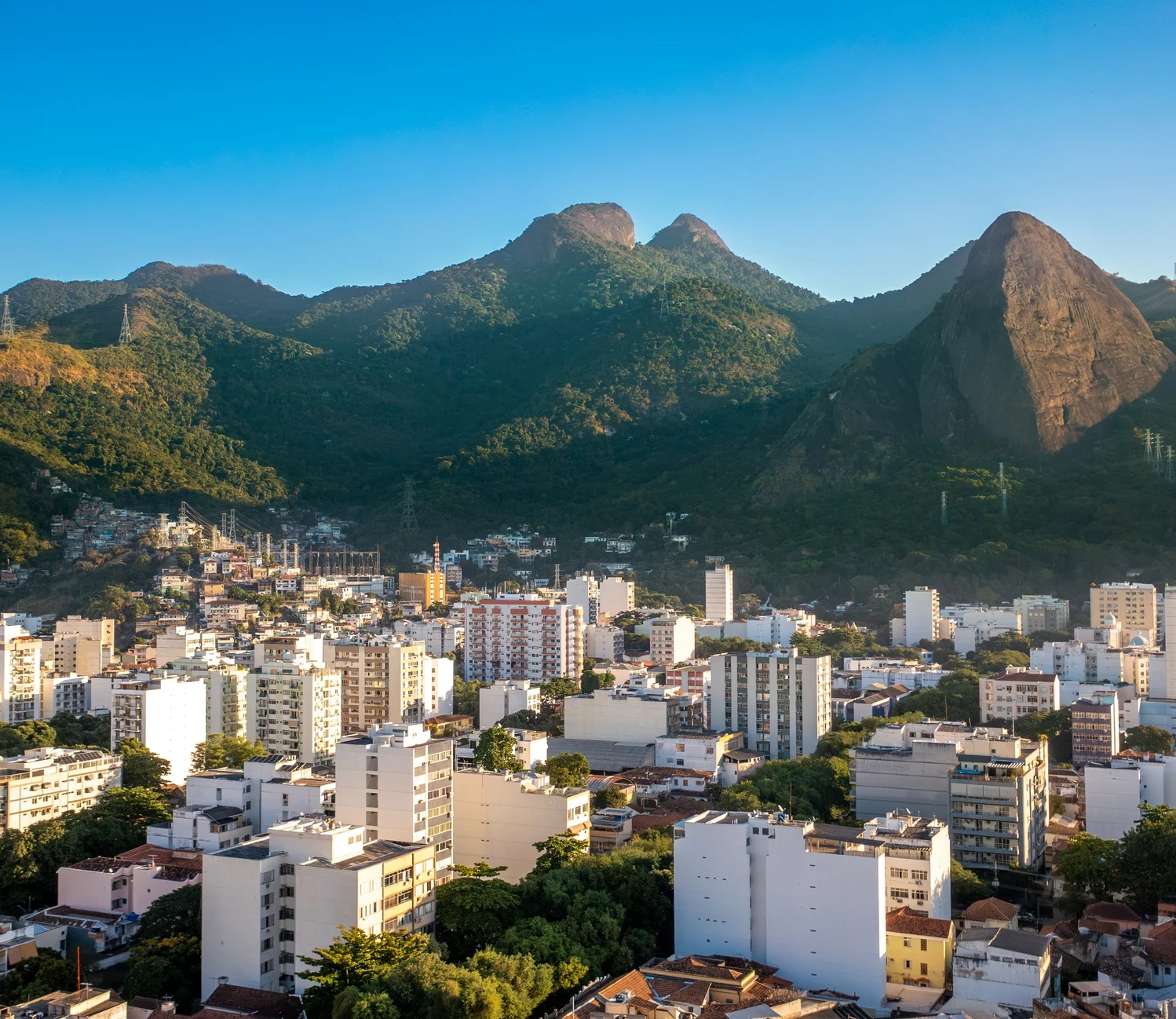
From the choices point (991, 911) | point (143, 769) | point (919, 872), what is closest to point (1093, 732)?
point (991, 911)

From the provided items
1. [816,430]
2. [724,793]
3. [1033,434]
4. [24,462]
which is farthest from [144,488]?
[724,793]

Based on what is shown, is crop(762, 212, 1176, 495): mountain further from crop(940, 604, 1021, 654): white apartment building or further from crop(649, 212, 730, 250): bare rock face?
crop(649, 212, 730, 250): bare rock face

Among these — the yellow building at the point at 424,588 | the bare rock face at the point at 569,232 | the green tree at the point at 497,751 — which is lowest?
the green tree at the point at 497,751

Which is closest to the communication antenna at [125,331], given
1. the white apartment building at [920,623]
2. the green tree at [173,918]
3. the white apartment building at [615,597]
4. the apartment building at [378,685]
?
the white apartment building at [615,597]

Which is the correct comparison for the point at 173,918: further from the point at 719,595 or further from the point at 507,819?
the point at 719,595

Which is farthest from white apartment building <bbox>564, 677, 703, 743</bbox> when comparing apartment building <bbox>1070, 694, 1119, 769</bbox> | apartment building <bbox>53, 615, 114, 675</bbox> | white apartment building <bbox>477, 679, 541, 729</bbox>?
apartment building <bbox>53, 615, 114, 675</bbox>

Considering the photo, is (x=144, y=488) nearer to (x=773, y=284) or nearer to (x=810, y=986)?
(x=810, y=986)

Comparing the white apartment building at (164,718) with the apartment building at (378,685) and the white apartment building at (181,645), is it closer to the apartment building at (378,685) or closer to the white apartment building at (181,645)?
the apartment building at (378,685)
